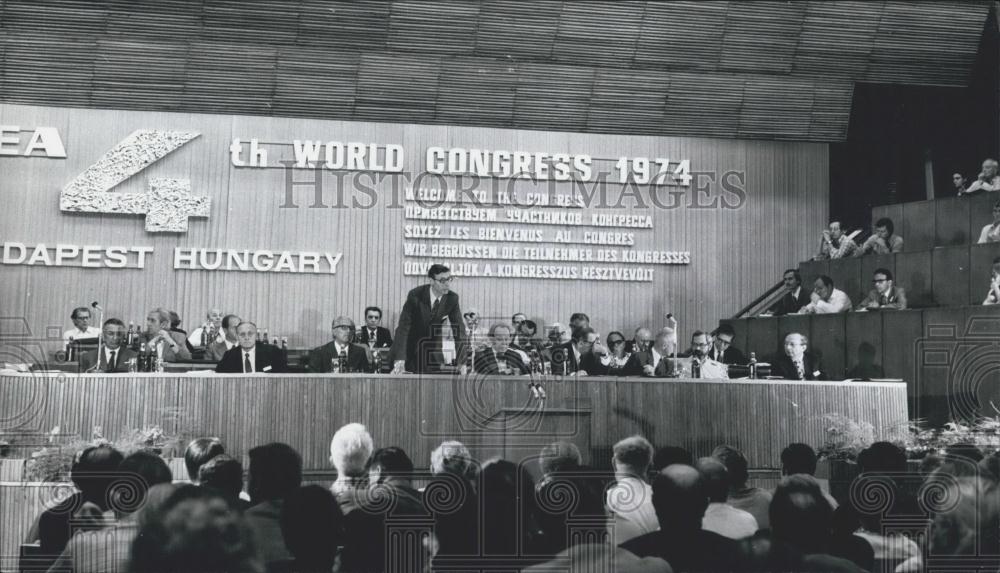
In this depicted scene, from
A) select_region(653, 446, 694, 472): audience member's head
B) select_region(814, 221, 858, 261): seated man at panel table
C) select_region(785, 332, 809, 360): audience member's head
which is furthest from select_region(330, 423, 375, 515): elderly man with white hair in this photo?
select_region(814, 221, 858, 261): seated man at panel table

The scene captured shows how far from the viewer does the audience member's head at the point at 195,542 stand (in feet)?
6.75

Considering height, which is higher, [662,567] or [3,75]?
[3,75]

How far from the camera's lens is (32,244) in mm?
10391

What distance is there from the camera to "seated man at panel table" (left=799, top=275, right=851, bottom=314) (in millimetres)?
10109

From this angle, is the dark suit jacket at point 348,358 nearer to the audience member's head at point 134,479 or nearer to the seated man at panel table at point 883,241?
the audience member's head at point 134,479

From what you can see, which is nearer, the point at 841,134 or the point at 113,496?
the point at 113,496

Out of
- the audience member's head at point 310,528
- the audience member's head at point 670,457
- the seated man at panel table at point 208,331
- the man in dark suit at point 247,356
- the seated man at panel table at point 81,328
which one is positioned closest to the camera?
the audience member's head at point 310,528

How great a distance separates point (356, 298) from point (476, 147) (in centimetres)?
233

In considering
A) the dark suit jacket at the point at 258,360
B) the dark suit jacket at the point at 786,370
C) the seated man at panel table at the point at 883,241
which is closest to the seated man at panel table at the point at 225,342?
the dark suit jacket at the point at 258,360

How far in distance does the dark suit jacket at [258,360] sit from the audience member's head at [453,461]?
3874mm

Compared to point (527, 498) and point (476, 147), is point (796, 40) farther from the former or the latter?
point (527, 498)

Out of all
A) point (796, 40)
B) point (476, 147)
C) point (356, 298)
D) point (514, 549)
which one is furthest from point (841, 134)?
point (514, 549)

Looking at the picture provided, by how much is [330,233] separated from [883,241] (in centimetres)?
620

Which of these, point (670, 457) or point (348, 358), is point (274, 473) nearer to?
point (670, 457)
